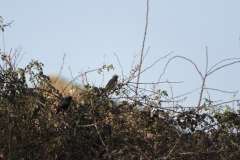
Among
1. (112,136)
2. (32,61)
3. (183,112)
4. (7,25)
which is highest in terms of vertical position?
(7,25)

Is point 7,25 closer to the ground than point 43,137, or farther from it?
farther from it

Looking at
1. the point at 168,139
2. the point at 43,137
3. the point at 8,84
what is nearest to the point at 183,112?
the point at 168,139

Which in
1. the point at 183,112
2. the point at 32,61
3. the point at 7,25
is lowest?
the point at 183,112

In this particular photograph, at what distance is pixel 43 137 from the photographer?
7078mm

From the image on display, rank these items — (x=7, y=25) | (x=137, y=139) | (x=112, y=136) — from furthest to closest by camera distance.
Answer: (x=7, y=25) < (x=137, y=139) < (x=112, y=136)

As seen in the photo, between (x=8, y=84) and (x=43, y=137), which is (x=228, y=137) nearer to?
(x=43, y=137)

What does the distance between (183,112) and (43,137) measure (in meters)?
1.97

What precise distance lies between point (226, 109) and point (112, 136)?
1.78 metres

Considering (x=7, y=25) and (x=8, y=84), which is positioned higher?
(x=7, y=25)

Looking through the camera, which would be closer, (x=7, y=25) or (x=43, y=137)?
(x=43, y=137)

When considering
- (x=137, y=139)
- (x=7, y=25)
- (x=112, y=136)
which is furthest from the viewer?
(x=7, y=25)

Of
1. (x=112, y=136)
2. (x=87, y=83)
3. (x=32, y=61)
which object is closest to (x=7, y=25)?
(x=32, y=61)

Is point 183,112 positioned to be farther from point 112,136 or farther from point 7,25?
point 7,25

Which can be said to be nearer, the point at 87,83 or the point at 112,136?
the point at 112,136
